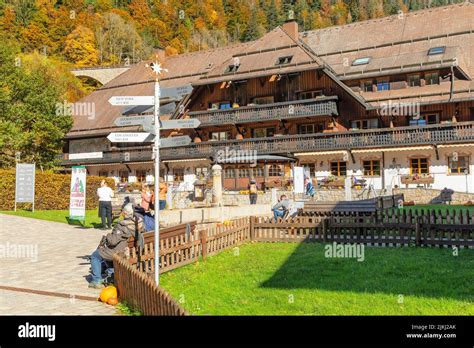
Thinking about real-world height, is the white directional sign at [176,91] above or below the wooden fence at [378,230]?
above

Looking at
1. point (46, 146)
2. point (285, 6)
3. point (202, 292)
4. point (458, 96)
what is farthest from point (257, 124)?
point (285, 6)

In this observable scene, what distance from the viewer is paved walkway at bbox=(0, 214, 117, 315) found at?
818 cm

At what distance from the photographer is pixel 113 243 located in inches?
382

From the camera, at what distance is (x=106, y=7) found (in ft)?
337

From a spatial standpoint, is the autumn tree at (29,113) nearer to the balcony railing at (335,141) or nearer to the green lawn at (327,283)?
the balcony railing at (335,141)

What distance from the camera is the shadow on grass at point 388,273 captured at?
843 centimetres

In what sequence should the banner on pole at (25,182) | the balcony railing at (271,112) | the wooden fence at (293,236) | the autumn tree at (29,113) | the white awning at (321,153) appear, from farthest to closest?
the autumn tree at (29,113) → the balcony railing at (271,112) → the white awning at (321,153) → the banner on pole at (25,182) → the wooden fence at (293,236)

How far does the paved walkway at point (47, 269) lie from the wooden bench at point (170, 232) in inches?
55.2

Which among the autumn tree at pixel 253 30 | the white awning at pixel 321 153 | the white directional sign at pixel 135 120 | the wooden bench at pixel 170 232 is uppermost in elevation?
the autumn tree at pixel 253 30

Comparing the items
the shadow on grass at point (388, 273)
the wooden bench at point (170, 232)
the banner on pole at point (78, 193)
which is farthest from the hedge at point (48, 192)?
the shadow on grass at point (388, 273)

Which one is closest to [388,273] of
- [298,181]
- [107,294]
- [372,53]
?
[107,294]

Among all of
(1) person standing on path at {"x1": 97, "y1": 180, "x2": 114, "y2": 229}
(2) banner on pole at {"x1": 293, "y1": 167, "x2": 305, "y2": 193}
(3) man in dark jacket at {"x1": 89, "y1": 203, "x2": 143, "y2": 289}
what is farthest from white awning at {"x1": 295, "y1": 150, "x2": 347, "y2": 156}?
(3) man in dark jacket at {"x1": 89, "y1": 203, "x2": 143, "y2": 289}

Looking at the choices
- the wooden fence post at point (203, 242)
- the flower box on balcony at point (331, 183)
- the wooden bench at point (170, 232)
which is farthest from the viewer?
the flower box on balcony at point (331, 183)

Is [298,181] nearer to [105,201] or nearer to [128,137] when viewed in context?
[105,201]
